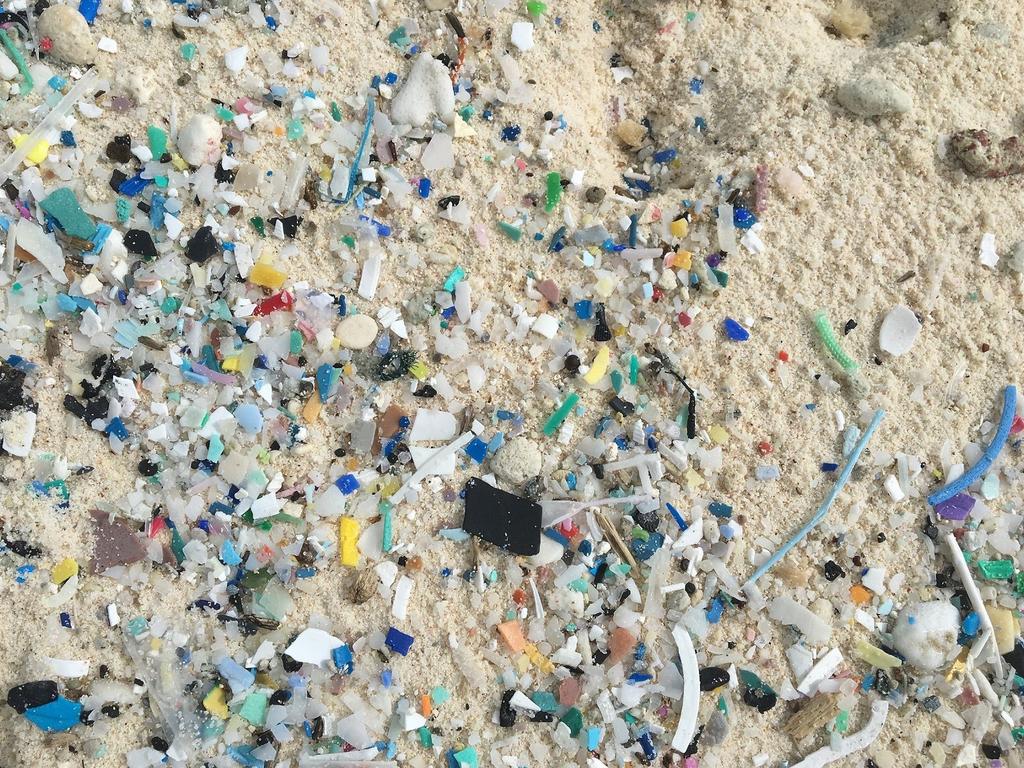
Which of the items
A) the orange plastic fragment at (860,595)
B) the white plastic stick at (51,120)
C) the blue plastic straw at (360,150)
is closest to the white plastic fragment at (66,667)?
the white plastic stick at (51,120)

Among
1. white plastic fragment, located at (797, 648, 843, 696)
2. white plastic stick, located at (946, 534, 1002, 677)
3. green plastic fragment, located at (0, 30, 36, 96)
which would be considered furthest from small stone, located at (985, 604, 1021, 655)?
green plastic fragment, located at (0, 30, 36, 96)

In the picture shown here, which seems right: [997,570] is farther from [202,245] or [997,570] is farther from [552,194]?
[202,245]

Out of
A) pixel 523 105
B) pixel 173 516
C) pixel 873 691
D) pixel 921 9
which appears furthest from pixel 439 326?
pixel 921 9

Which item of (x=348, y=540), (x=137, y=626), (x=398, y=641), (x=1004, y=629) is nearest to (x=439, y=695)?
(x=398, y=641)

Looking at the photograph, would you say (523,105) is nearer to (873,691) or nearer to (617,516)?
(617,516)

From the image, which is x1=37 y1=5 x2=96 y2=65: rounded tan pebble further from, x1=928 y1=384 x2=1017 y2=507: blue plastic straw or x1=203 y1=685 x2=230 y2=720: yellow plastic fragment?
x1=928 y1=384 x2=1017 y2=507: blue plastic straw
